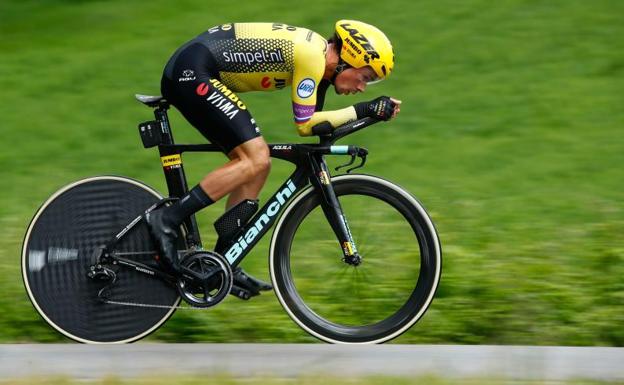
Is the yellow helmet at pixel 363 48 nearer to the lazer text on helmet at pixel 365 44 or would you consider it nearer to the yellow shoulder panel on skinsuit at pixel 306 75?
the lazer text on helmet at pixel 365 44

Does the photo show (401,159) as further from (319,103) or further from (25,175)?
(319,103)

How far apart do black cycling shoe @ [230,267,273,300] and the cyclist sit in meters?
0.31

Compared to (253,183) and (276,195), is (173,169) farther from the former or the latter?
(276,195)

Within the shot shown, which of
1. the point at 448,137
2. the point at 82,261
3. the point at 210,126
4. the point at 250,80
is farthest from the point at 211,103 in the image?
the point at 448,137

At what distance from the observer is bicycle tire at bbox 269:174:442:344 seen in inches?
229

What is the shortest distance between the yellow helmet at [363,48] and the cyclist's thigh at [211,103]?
0.58m

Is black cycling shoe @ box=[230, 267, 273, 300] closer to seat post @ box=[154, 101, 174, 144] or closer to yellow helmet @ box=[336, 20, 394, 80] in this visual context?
seat post @ box=[154, 101, 174, 144]

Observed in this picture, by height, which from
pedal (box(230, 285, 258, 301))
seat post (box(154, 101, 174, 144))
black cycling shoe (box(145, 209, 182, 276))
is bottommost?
pedal (box(230, 285, 258, 301))

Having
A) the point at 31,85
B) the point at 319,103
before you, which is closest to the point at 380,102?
the point at 319,103

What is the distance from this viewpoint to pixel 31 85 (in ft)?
44.7

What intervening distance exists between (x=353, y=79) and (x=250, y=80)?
20.4 inches

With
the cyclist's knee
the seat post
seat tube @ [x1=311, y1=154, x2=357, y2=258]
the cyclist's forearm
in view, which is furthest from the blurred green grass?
the cyclist's forearm

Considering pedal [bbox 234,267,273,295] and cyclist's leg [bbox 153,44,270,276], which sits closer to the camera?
cyclist's leg [bbox 153,44,270,276]

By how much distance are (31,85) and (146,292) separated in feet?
26.7
